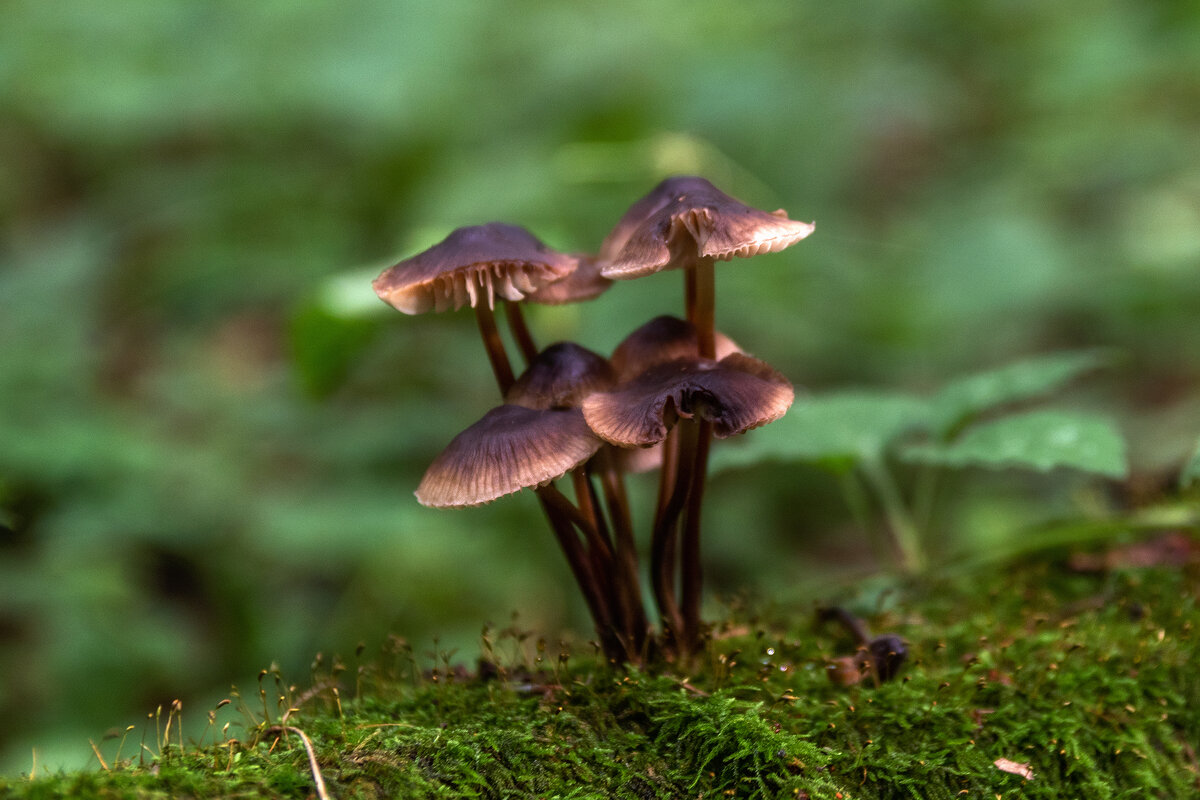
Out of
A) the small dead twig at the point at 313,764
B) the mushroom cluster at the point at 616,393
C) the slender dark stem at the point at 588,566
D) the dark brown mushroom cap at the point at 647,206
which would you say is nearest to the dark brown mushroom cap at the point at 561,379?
the mushroom cluster at the point at 616,393

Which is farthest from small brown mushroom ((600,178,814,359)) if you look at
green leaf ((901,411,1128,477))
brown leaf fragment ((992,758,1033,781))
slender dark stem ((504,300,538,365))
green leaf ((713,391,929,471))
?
brown leaf fragment ((992,758,1033,781))

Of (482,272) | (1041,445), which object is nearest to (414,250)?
(482,272)

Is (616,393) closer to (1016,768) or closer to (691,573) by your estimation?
(691,573)

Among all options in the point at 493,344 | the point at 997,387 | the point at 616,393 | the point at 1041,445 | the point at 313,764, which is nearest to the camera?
the point at 313,764

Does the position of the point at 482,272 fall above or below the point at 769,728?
above

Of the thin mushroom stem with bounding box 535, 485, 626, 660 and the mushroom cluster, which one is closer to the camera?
the mushroom cluster

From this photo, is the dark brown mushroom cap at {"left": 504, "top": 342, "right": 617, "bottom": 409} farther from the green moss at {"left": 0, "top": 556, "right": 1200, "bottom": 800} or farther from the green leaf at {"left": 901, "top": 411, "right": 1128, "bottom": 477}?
the green leaf at {"left": 901, "top": 411, "right": 1128, "bottom": 477}
